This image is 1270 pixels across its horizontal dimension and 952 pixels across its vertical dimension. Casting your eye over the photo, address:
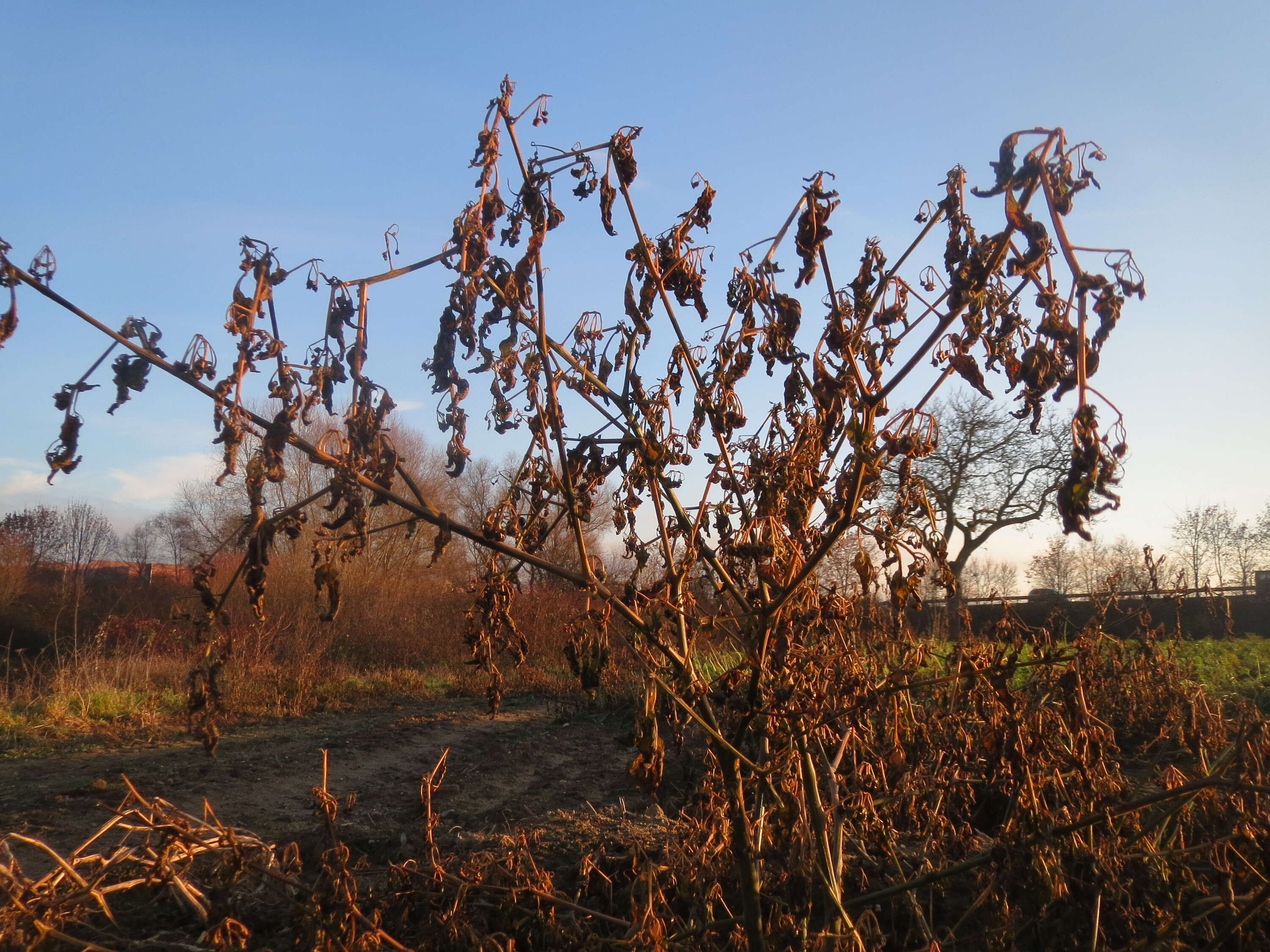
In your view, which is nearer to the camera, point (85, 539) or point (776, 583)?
point (776, 583)

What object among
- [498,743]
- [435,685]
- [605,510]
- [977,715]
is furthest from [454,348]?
[605,510]

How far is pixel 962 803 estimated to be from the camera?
333 cm

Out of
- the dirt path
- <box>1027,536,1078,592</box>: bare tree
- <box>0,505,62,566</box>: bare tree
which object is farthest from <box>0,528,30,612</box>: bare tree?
<box>1027,536,1078,592</box>: bare tree

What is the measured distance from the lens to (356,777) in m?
6.61

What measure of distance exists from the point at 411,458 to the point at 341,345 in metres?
18.1

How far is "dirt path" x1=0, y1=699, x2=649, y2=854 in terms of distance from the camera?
4836 millimetres

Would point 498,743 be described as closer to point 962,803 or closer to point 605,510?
point 962,803

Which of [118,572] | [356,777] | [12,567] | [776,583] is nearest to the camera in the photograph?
[776,583]

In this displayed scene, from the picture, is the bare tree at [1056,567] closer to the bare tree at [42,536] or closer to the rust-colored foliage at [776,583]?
the rust-colored foliage at [776,583]

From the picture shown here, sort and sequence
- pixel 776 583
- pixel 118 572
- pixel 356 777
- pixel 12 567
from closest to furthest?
pixel 776 583, pixel 356 777, pixel 12 567, pixel 118 572

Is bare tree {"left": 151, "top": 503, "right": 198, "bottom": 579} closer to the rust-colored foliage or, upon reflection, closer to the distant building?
the distant building

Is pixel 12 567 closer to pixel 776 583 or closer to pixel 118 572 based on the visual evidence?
pixel 118 572

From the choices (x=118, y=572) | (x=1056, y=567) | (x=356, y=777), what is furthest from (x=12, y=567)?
(x=1056, y=567)

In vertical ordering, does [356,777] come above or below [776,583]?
below
